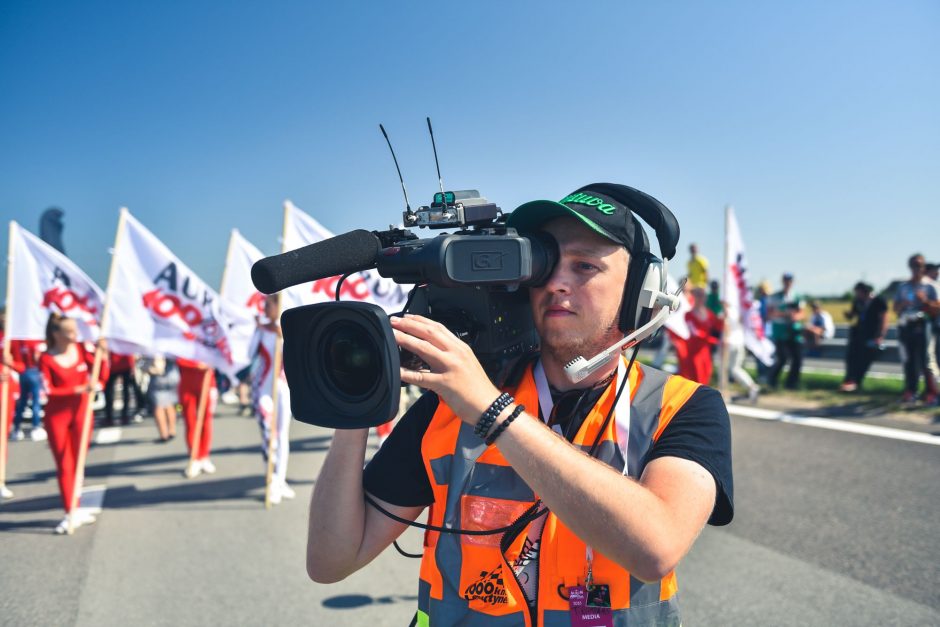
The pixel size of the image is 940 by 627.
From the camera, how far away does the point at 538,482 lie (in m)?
1.19

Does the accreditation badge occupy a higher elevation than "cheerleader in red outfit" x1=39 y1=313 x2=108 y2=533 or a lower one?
higher

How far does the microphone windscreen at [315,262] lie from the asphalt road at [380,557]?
10.1ft

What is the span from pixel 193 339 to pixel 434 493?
6.65 m

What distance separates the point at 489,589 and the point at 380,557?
12.1 ft

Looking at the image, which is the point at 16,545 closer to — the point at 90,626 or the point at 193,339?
the point at 90,626

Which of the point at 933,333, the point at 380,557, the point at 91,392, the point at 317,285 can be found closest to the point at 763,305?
the point at 933,333

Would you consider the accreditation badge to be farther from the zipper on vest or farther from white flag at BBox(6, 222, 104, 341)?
white flag at BBox(6, 222, 104, 341)

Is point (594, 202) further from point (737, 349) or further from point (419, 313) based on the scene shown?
point (737, 349)

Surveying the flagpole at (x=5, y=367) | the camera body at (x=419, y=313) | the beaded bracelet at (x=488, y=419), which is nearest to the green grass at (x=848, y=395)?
the camera body at (x=419, y=313)

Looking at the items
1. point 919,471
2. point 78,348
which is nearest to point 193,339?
point 78,348

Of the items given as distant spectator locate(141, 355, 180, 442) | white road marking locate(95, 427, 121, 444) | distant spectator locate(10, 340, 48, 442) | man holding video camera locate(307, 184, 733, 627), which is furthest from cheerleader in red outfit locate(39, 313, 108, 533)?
distant spectator locate(10, 340, 48, 442)

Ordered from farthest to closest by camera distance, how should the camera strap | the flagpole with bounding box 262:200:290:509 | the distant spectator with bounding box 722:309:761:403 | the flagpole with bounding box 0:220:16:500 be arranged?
the distant spectator with bounding box 722:309:761:403, the flagpole with bounding box 0:220:16:500, the flagpole with bounding box 262:200:290:509, the camera strap

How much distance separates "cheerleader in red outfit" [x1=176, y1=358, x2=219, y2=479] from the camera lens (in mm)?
7131

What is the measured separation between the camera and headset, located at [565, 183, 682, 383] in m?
1.50
